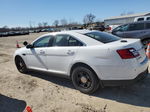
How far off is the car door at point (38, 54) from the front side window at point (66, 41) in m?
0.35

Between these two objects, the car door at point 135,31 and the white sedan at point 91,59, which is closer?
the white sedan at point 91,59

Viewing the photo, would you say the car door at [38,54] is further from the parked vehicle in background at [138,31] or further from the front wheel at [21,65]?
the parked vehicle in background at [138,31]

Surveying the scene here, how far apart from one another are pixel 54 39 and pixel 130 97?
259 centimetres

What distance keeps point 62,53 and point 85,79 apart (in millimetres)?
939

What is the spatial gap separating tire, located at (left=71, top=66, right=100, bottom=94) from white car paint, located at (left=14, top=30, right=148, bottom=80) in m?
0.17

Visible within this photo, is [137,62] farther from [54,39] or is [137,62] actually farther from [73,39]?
[54,39]

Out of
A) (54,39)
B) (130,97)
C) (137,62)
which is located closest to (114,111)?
(130,97)

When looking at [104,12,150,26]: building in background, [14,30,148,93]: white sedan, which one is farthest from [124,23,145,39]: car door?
[104,12,150,26]: building in background

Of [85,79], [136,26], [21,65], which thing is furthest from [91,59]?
[136,26]

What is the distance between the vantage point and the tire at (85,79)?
140 inches

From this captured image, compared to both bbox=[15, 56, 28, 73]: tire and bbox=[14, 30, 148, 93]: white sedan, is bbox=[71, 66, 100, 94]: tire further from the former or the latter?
bbox=[15, 56, 28, 73]: tire

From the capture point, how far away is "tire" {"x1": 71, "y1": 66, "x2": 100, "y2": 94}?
3.56 metres

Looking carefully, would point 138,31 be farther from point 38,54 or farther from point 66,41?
point 38,54

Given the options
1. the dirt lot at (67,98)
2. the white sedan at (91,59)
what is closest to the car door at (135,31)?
the dirt lot at (67,98)
